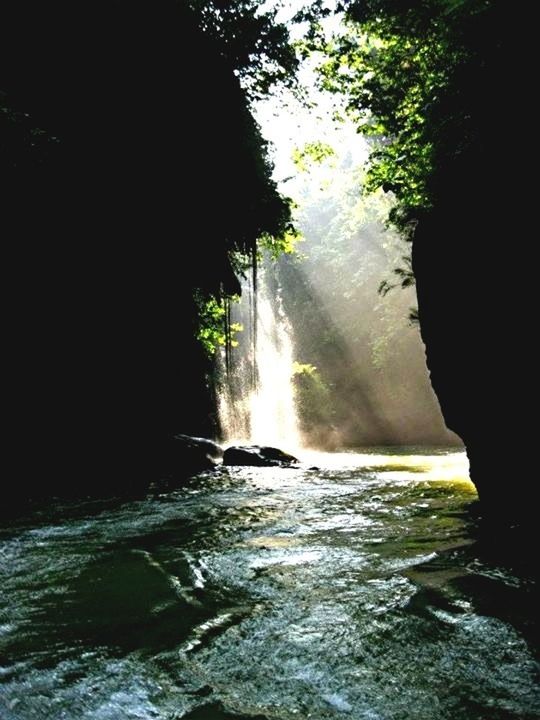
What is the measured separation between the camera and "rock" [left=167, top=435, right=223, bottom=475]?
11.0 metres

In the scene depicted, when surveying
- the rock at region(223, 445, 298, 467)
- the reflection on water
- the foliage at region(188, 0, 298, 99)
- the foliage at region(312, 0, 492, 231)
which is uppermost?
the foliage at region(188, 0, 298, 99)

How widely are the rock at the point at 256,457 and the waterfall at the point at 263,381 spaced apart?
9.68 feet

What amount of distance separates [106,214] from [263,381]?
22.9m

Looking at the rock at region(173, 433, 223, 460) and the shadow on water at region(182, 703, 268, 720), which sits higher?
the shadow on water at region(182, 703, 268, 720)

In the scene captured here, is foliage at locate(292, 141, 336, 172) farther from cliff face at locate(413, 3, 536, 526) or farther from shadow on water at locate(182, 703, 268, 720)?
shadow on water at locate(182, 703, 268, 720)

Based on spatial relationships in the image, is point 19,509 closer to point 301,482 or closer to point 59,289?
point 301,482

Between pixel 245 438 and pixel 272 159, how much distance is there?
1225cm

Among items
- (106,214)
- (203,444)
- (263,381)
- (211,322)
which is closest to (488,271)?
(203,444)

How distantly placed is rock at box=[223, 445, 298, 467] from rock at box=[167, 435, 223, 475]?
0.45 m

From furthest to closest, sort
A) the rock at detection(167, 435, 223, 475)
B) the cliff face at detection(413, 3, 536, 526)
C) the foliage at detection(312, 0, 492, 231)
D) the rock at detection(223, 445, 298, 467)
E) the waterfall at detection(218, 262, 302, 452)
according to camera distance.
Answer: the waterfall at detection(218, 262, 302, 452)
the rock at detection(223, 445, 298, 467)
the rock at detection(167, 435, 223, 475)
the foliage at detection(312, 0, 492, 231)
the cliff face at detection(413, 3, 536, 526)

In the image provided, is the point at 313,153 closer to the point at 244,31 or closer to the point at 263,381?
the point at 244,31

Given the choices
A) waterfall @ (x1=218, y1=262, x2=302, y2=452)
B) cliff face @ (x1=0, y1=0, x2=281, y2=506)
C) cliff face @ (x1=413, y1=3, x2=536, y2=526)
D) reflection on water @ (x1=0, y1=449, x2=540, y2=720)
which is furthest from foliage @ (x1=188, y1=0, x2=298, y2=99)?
reflection on water @ (x1=0, y1=449, x2=540, y2=720)

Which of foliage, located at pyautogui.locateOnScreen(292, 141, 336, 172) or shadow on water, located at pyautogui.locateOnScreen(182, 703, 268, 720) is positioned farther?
foliage, located at pyautogui.locateOnScreen(292, 141, 336, 172)

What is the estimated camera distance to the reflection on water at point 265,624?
192cm
